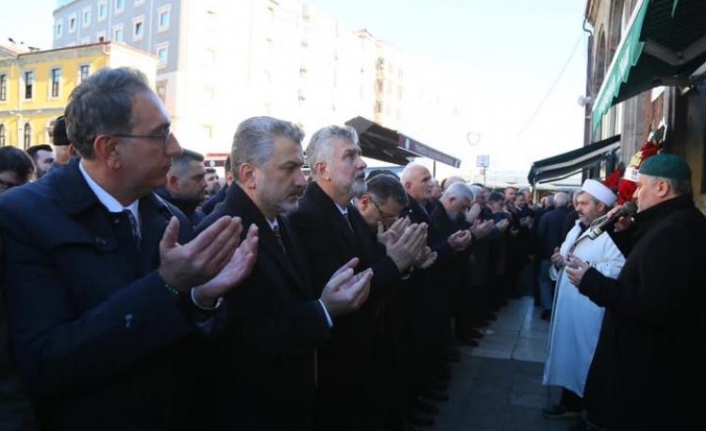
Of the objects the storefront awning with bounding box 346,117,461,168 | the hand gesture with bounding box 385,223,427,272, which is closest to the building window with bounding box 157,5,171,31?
the storefront awning with bounding box 346,117,461,168

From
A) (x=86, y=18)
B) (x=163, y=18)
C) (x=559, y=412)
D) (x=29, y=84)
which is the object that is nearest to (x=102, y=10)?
(x=86, y=18)

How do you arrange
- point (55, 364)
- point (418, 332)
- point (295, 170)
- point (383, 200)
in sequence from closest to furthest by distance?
point (55, 364) < point (295, 170) < point (383, 200) < point (418, 332)

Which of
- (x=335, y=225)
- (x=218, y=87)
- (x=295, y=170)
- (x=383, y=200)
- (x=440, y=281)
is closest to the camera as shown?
(x=295, y=170)

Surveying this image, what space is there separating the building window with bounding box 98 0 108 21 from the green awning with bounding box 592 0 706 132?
53224mm

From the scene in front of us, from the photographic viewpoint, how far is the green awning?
3.45 m

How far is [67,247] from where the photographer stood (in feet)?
5.20

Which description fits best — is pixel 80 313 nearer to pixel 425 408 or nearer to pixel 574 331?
pixel 425 408

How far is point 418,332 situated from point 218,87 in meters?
39.2

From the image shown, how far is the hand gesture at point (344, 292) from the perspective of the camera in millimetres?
2445

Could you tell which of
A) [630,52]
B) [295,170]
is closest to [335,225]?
[295,170]

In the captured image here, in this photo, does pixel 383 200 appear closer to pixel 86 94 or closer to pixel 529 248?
pixel 86 94

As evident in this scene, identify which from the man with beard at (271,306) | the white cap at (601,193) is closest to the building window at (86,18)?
the white cap at (601,193)

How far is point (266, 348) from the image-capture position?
227 cm

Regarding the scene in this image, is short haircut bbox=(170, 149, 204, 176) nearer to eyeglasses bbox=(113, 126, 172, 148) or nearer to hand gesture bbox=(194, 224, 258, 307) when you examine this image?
eyeglasses bbox=(113, 126, 172, 148)
